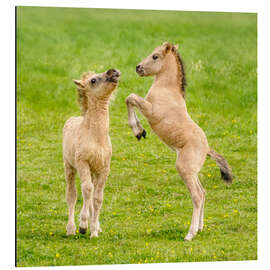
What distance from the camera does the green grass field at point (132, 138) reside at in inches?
260

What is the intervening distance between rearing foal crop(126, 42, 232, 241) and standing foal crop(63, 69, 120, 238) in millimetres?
360

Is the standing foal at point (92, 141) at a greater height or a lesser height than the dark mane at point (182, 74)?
lesser

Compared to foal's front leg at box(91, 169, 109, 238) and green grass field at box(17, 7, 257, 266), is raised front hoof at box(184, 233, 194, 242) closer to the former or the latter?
green grass field at box(17, 7, 257, 266)

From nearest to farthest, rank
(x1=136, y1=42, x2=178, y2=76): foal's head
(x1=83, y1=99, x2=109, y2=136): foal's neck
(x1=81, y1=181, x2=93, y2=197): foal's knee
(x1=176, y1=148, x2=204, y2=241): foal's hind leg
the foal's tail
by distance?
(x1=81, y1=181, x2=93, y2=197): foal's knee, (x1=83, y1=99, x2=109, y2=136): foal's neck, (x1=176, y1=148, x2=204, y2=241): foal's hind leg, (x1=136, y1=42, x2=178, y2=76): foal's head, the foal's tail

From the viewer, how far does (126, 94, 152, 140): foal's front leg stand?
6.17 m

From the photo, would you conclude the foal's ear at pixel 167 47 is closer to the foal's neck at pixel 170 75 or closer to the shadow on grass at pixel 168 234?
the foal's neck at pixel 170 75

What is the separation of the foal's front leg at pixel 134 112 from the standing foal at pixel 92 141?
23 cm

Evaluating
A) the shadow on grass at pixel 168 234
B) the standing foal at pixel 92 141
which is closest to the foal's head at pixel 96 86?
the standing foal at pixel 92 141

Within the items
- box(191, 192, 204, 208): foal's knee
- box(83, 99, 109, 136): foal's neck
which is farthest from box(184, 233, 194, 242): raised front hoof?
box(83, 99, 109, 136): foal's neck

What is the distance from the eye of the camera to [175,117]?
6531 millimetres

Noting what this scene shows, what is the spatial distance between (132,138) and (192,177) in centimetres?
266

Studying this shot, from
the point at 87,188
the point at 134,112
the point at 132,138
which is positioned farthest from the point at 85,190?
the point at 132,138

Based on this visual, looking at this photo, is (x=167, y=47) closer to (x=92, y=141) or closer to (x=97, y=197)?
(x=92, y=141)
